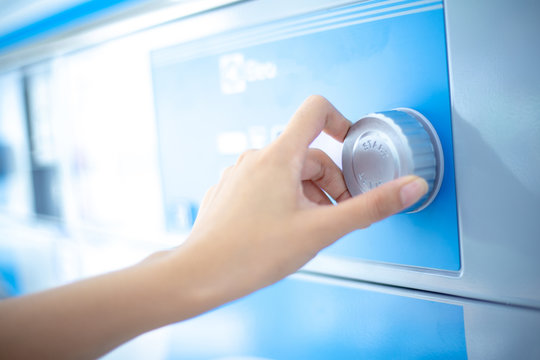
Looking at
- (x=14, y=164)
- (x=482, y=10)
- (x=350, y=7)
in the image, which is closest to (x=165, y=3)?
(x=350, y=7)

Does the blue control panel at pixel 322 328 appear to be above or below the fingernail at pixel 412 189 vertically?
below

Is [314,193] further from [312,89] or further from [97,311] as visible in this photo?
[97,311]

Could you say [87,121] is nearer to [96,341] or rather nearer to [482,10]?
[96,341]

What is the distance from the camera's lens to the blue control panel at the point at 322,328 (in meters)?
0.48

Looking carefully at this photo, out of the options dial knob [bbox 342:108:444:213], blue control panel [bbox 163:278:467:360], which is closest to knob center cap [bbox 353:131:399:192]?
dial knob [bbox 342:108:444:213]

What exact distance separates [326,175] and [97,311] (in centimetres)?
31

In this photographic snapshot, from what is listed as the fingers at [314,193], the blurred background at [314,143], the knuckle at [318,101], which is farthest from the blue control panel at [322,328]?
the knuckle at [318,101]

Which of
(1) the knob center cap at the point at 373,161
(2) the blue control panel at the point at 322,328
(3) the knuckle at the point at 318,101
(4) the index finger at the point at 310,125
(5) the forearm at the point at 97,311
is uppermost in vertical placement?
(3) the knuckle at the point at 318,101

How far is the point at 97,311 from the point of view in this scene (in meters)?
0.37

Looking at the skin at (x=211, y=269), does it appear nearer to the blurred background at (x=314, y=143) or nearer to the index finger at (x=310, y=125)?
the index finger at (x=310, y=125)

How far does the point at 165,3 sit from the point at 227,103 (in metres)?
0.22

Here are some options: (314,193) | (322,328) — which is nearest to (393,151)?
(314,193)

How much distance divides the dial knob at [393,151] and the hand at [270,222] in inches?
1.8

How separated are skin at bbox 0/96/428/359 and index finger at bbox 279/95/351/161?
12 mm
